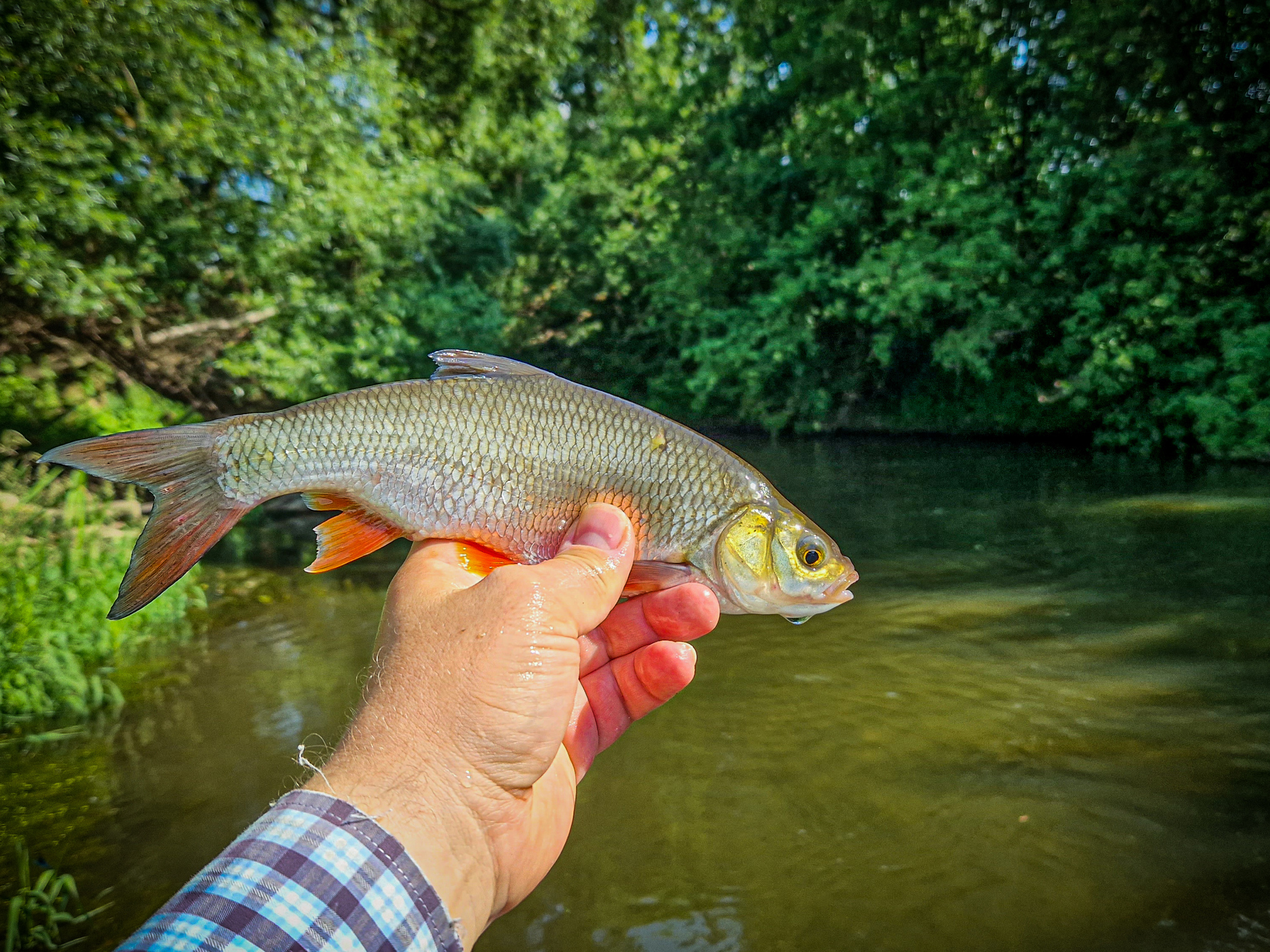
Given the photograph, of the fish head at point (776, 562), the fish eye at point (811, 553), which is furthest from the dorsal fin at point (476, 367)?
the fish eye at point (811, 553)

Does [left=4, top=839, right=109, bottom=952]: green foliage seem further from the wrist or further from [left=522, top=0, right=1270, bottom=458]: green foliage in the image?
[left=522, top=0, right=1270, bottom=458]: green foliage

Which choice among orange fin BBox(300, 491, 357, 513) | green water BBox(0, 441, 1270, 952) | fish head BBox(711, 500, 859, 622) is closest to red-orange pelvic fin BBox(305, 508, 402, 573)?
orange fin BBox(300, 491, 357, 513)

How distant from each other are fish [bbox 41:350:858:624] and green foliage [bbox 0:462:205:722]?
4.28 meters

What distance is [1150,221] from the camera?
13898 millimetres

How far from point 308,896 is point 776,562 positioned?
142cm

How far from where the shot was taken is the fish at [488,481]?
2.10m

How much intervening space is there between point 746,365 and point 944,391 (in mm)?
4482

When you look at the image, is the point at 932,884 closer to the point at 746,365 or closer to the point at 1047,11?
the point at 746,365

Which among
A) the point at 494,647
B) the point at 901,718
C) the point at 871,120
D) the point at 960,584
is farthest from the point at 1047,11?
the point at 494,647

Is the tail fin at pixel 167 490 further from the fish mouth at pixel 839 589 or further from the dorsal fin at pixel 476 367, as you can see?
the fish mouth at pixel 839 589

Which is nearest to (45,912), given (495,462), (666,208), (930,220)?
(495,462)

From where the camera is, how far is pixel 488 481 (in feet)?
7.31

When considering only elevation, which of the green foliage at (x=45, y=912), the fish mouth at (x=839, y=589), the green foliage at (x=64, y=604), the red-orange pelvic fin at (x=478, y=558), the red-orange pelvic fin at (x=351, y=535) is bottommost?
the green foliage at (x=45, y=912)

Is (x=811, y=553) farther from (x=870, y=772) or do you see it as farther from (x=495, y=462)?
(x=870, y=772)
